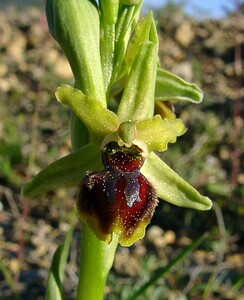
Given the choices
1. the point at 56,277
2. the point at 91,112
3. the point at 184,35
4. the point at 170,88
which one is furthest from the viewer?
the point at 184,35

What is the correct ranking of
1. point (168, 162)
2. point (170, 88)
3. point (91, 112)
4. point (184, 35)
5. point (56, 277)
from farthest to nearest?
point (184, 35) → point (168, 162) → point (170, 88) → point (56, 277) → point (91, 112)

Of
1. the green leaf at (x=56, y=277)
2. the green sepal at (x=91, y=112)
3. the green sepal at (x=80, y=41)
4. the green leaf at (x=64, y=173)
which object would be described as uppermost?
the green sepal at (x=80, y=41)

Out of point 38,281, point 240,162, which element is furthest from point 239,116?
point 38,281

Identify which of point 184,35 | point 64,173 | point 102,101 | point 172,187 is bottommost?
point 184,35

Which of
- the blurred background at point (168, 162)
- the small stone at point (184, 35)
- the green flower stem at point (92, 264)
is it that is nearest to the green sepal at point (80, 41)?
the green flower stem at point (92, 264)

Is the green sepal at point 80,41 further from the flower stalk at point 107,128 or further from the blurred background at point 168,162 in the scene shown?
the blurred background at point 168,162

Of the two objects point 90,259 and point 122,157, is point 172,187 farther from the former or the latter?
point 90,259

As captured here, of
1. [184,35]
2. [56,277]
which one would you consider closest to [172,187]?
[56,277]

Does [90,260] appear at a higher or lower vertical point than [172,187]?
lower
